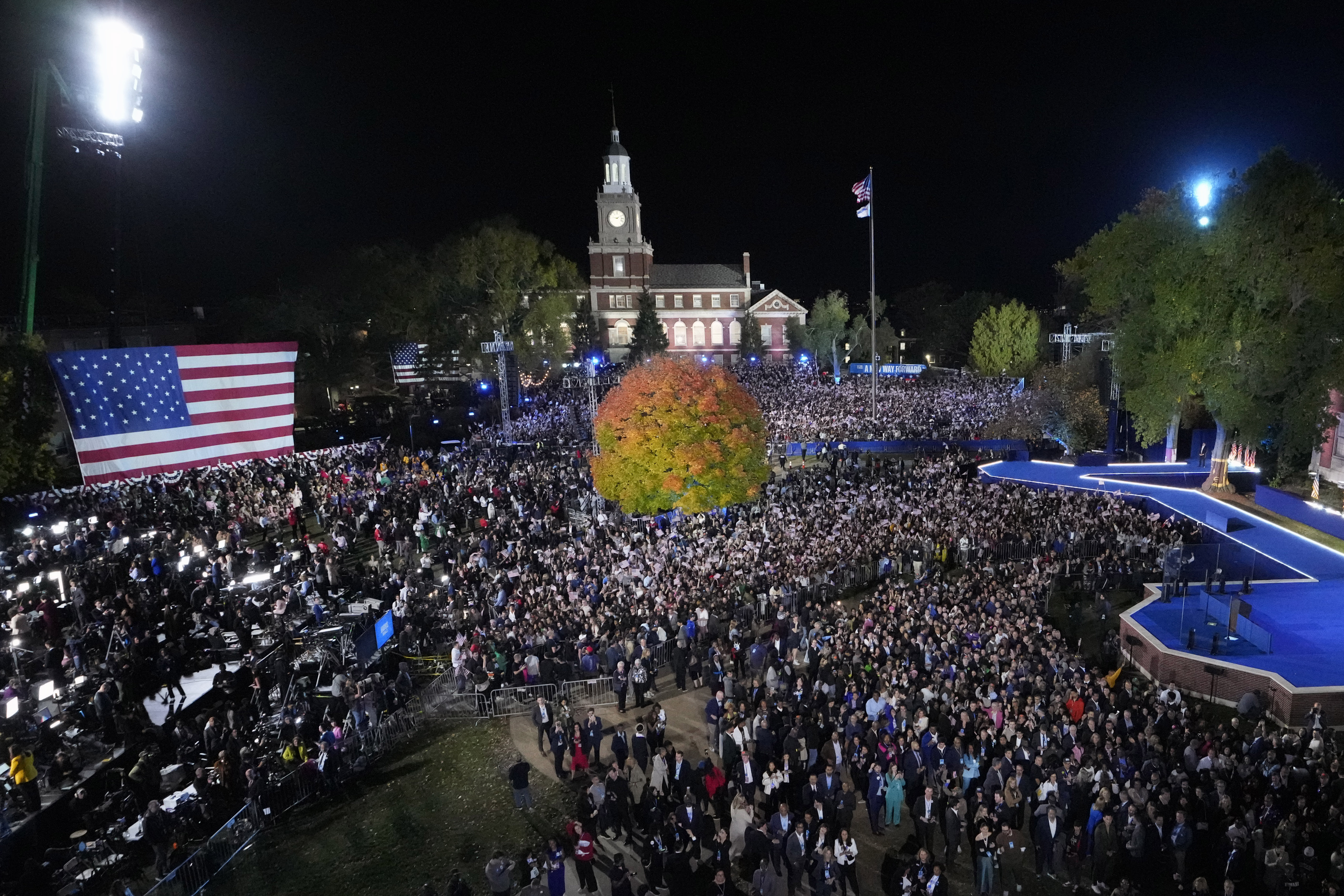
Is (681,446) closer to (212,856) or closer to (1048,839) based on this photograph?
(1048,839)

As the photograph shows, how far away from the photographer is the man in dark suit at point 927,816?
25.0 feet

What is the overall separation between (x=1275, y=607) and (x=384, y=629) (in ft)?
59.2

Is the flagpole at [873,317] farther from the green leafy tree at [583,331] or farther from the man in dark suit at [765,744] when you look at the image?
the green leafy tree at [583,331]

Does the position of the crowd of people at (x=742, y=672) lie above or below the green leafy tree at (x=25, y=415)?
below

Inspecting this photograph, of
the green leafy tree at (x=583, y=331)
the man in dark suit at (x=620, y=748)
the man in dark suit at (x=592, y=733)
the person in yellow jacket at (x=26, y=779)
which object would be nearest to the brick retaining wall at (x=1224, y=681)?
the man in dark suit at (x=620, y=748)

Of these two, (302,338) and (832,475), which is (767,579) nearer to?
(832,475)

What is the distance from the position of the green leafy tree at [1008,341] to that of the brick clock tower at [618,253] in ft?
120

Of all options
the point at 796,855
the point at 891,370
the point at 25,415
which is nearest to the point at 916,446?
the point at 796,855

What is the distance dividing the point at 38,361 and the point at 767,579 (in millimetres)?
23841

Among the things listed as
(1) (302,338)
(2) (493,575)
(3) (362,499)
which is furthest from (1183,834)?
(1) (302,338)

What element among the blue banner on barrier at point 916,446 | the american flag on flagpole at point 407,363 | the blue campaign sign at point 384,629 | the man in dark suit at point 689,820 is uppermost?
the american flag on flagpole at point 407,363

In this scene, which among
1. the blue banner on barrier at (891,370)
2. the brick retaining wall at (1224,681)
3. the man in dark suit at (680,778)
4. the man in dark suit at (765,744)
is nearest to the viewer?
the man in dark suit at (680,778)

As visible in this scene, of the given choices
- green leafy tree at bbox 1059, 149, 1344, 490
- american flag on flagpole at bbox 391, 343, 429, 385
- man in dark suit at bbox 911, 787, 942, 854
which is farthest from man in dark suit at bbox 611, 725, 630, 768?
american flag on flagpole at bbox 391, 343, 429, 385

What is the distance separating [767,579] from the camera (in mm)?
14523
